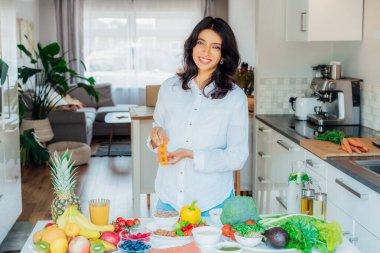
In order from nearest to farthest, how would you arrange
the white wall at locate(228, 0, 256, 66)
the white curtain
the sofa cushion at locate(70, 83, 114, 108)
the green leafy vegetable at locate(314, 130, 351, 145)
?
the green leafy vegetable at locate(314, 130, 351, 145), the white wall at locate(228, 0, 256, 66), the sofa cushion at locate(70, 83, 114, 108), the white curtain

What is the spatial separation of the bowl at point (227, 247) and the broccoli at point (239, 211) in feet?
0.44

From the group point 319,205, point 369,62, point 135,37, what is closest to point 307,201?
point 319,205

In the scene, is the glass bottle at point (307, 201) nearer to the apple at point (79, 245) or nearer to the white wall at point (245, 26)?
the apple at point (79, 245)

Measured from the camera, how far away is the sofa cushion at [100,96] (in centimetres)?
1020

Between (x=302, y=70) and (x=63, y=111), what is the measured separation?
413cm

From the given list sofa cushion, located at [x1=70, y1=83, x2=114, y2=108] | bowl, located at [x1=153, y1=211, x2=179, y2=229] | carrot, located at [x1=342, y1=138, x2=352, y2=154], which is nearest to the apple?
bowl, located at [x1=153, y1=211, x2=179, y2=229]

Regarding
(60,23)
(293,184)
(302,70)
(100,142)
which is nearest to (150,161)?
(302,70)

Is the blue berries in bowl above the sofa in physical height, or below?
above

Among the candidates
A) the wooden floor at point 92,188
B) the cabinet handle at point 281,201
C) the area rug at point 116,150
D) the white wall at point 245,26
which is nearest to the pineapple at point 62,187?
the cabinet handle at point 281,201

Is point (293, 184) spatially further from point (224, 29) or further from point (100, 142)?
point (100, 142)

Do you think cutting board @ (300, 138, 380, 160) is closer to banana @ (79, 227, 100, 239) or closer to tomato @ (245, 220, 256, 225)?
tomato @ (245, 220, 256, 225)

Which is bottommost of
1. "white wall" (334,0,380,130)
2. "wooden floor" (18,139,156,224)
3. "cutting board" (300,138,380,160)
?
"wooden floor" (18,139,156,224)

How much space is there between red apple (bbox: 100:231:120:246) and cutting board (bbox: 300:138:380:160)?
148 centimetres

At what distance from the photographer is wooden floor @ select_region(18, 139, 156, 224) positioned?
546 centimetres
